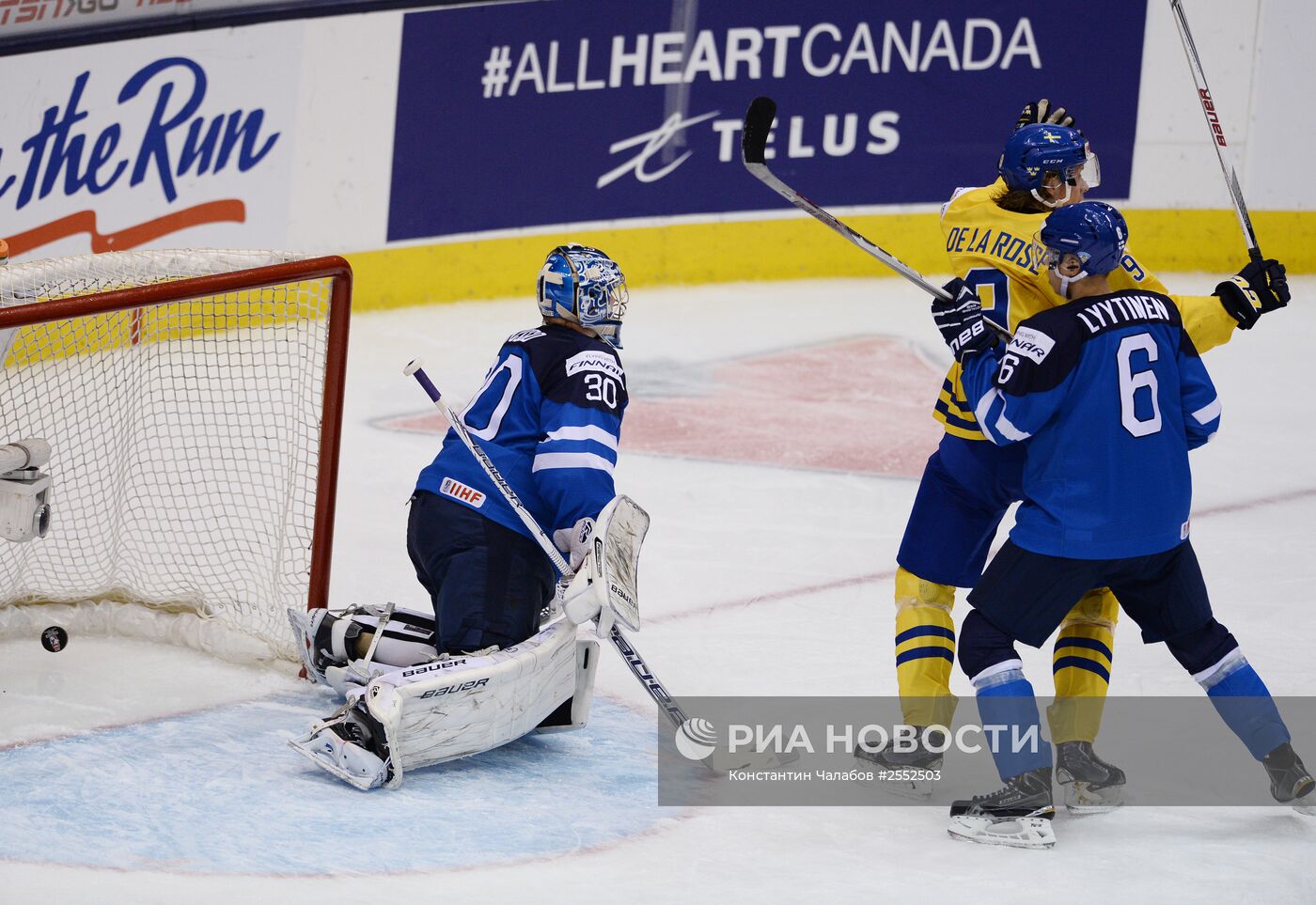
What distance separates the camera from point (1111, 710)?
3428mm

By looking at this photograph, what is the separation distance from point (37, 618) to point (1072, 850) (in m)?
2.22

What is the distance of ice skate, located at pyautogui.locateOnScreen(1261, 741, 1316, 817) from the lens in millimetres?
2775

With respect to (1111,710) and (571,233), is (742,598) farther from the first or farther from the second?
(571,233)

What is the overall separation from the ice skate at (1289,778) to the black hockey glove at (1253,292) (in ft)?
2.27

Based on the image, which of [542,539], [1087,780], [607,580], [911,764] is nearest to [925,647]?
[911,764]

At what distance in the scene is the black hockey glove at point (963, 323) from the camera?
2.76m

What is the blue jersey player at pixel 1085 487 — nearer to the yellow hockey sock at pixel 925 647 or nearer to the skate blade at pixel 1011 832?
the skate blade at pixel 1011 832

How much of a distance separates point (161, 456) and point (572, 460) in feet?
5.58

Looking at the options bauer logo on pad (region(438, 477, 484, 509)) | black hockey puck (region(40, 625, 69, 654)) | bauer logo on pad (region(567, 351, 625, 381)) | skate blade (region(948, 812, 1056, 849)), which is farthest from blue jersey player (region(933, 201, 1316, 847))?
black hockey puck (region(40, 625, 69, 654))

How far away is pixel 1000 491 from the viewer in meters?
2.97

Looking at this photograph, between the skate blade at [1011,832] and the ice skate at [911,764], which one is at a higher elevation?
the ice skate at [911,764]

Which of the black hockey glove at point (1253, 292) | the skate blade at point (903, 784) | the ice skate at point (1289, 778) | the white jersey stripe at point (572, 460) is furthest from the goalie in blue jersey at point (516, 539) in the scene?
the ice skate at point (1289, 778)

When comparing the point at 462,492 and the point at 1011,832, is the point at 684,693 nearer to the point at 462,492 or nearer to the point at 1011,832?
the point at 462,492

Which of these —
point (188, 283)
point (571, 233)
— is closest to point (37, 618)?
point (188, 283)
